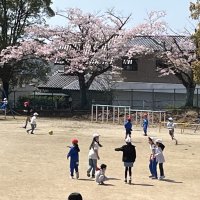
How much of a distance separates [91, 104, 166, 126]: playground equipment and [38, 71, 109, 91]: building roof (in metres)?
8.19

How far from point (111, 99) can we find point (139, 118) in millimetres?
9809

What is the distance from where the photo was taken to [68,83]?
52188mm

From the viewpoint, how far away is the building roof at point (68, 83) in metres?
49.5

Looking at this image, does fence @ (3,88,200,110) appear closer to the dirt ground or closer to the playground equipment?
the playground equipment

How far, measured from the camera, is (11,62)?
147ft

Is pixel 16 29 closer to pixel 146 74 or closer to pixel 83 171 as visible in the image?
pixel 146 74

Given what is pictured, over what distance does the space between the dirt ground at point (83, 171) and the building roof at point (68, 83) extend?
23742 millimetres

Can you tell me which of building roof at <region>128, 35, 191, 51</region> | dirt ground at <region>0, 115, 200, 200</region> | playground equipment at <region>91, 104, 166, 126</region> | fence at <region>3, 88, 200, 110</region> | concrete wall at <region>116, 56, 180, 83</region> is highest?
building roof at <region>128, 35, 191, 51</region>

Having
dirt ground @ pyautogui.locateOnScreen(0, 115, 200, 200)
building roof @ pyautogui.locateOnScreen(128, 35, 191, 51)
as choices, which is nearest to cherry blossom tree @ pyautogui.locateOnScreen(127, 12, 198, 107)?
building roof @ pyautogui.locateOnScreen(128, 35, 191, 51)

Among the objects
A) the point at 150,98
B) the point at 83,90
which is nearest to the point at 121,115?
the point at 83,90

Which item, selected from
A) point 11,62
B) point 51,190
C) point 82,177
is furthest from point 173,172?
point 11,62

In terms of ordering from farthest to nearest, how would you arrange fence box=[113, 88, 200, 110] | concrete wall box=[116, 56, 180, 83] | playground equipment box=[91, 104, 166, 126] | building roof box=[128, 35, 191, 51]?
concrete wall box=[116, 56, 180, 83]
fence box=[113, 88, 200, 110]
building roof box=[128, 35, 191, 51]
playground equipment box=[91, 104, 166, 126]

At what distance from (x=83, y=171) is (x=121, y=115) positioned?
24.2 m

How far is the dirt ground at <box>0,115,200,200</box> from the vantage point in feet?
40.4
